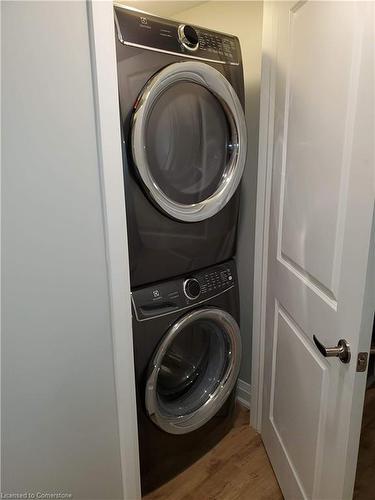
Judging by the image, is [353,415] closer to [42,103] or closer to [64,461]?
[64,461]

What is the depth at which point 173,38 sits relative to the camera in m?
1.19

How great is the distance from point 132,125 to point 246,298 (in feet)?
3.91

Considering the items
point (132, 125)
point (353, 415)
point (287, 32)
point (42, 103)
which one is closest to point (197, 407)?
point (353, 415)

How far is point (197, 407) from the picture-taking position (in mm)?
1561

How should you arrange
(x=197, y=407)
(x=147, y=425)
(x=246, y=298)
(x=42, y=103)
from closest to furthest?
(x=42, y=103)
(x=147, y=425)
(x=197, y=407)
(x=246, y=298)

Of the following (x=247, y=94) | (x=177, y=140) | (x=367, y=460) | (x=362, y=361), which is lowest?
(x=367, y=460)

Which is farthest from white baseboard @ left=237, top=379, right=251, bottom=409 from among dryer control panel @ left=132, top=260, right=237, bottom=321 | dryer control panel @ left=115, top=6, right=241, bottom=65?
dryer control panel @ left=115, top=6, right=241, bottom=65

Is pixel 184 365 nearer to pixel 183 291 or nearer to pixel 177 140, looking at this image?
pixel 183 291

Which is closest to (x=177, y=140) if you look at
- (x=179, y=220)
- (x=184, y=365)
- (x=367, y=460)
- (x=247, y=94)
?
(x=179, y=220)

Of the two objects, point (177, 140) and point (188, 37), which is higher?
point (188, 37)

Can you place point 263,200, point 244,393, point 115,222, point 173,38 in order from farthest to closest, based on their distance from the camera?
point 244,393 < point 263,200 < point 173,38 < point 115,222

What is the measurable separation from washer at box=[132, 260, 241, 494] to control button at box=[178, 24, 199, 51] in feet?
2.83

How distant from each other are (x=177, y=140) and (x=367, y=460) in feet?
5.71

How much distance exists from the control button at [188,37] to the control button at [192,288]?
87 centimetres
